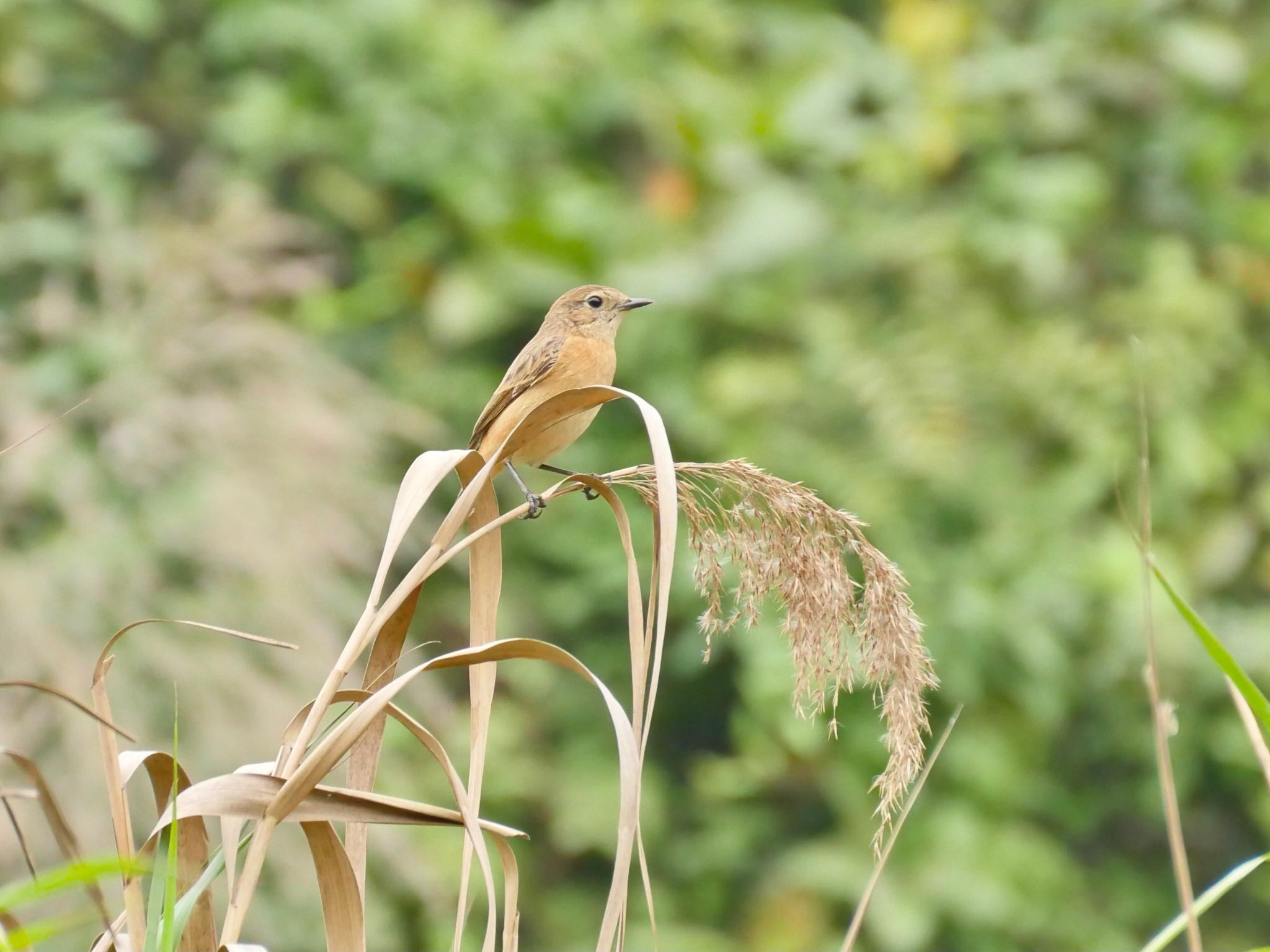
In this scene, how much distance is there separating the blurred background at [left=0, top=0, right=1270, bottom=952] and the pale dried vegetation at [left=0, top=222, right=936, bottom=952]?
2.52 meters

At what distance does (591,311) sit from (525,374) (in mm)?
309

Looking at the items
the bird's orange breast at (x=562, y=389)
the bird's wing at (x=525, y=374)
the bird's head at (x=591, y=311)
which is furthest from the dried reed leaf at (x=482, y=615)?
the bird's head at (x=591, y=311)

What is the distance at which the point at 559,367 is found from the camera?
2.71m

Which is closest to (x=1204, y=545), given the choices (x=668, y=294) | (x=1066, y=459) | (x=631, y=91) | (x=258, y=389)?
(x=1066, y=459)

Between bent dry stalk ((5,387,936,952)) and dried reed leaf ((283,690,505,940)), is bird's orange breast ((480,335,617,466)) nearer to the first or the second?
bent dry stalk ((5,387,936,952))

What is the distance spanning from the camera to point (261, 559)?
13.1 feet

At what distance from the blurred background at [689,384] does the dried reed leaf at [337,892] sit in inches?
110

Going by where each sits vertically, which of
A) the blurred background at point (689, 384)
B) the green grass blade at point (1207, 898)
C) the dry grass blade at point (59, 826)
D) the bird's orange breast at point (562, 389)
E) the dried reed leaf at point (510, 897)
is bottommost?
the blurred background at point (689, 384)

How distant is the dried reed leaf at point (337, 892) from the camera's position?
1149 millimetres

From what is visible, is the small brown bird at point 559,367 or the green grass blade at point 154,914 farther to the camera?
the small brown bird at point 559,367

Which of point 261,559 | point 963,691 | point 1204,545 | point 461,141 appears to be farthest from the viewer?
point 461,141

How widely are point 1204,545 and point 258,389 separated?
3313 millimetres

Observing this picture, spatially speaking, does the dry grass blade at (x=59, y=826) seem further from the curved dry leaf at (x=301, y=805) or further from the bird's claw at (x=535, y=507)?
the bird's claw at (x=535, y=507)

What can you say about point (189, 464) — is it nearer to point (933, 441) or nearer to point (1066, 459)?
point (933, 441)
